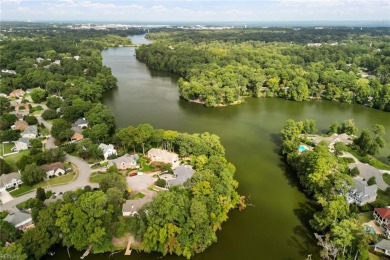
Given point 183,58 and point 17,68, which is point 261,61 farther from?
point 17,68

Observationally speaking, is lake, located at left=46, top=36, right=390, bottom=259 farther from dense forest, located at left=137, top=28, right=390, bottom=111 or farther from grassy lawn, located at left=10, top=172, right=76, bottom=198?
grassy lawn, located at left=10, top=172, right=76, bottom=198

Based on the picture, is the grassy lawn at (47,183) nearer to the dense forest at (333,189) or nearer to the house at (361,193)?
the dense forest at (333,189)

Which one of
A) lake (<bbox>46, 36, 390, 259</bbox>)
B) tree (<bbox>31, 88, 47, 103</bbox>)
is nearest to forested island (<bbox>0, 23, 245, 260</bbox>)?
tree (<bbox>31, 88, 47, 103</bbox>)

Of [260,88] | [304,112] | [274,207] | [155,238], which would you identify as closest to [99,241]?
[155,238]

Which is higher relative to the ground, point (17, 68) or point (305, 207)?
point (17, 68)

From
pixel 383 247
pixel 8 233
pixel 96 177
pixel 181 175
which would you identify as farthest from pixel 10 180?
pixel 383 247

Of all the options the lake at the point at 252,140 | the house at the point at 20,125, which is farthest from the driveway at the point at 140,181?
the house at the point at 20,125
